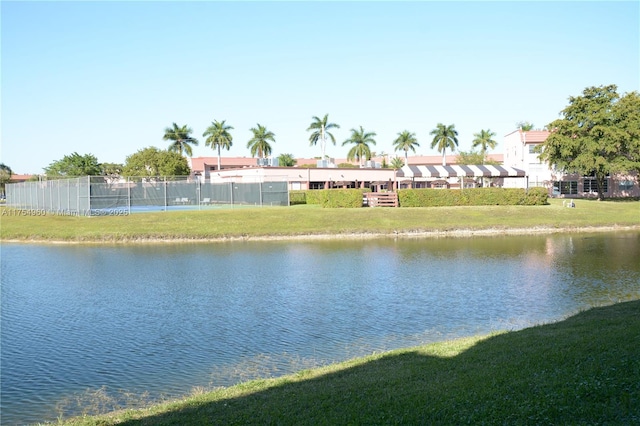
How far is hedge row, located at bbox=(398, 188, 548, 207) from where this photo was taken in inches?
2018

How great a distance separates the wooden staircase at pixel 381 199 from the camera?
2029 inches

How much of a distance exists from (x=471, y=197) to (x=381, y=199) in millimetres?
8032

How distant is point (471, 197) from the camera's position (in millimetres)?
52250

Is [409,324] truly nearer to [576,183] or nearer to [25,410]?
[25,410]

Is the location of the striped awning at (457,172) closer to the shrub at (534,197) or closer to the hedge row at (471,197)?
the hedge row at (471,197)

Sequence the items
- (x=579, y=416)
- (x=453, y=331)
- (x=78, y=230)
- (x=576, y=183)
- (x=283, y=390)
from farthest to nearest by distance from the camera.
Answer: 1. (x=576, y=183)
2. (x=78, y=230)
3. (x=453, y=331)
4. (x=283, y=390)
5. (x=579, y=416)

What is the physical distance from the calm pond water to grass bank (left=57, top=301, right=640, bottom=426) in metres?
1.98

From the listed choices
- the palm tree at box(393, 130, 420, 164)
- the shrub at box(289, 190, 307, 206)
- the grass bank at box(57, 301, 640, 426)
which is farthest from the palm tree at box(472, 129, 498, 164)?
the grass bank at box(57, 301, 640, 426)

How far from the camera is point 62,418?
961cm

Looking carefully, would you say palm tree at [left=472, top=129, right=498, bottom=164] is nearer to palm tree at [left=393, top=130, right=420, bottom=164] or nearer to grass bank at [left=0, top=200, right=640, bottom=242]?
palm tree at [left=393, top=130, right=420, bottom=164]

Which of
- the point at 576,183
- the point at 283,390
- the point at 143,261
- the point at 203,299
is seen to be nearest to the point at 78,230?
the point at 143,261

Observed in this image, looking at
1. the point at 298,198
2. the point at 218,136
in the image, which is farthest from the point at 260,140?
the point at 298,198

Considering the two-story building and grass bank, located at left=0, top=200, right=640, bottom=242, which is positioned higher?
the two-story building

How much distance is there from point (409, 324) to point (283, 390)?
652cm
